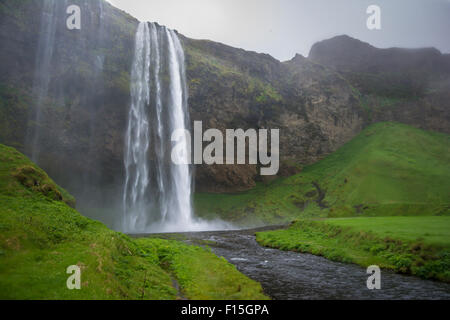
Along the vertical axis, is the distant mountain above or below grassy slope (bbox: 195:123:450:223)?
above

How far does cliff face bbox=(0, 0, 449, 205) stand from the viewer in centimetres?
5366

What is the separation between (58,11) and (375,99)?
337 ft

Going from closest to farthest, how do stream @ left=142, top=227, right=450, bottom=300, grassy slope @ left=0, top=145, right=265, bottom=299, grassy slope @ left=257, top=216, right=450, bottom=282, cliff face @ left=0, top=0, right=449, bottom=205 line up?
grassy slope @ left=0, top=145, right=265, bottom=299, stream @ left=142, top=227, right=450, bottom=300, grassy slope @ left=257, top=216, right=450, bottom=282, cliff face @ left=0, top=0, right=449, bottom=205

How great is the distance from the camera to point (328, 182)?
2783 inches

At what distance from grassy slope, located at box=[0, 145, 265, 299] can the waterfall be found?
1441 inches

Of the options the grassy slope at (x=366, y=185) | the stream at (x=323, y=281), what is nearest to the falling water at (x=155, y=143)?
the grassy slope at (x=366, y=185)

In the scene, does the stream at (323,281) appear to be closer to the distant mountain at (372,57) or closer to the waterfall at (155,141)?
the waterfall at (155,141)

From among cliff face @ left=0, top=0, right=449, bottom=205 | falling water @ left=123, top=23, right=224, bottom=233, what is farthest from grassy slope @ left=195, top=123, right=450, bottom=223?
falling water @ left=123, top=23, right=224, bottom=233

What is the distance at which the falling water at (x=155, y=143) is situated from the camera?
185 ft

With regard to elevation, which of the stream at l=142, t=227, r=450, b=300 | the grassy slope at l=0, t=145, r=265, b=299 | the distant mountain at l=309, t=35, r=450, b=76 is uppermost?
the distant mountain at l=309, t=35, r=450, b=76

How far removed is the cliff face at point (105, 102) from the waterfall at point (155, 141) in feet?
13.1

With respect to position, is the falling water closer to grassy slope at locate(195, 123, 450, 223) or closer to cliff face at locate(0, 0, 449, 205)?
cliff face at locate(0, 0, 449, 205)
